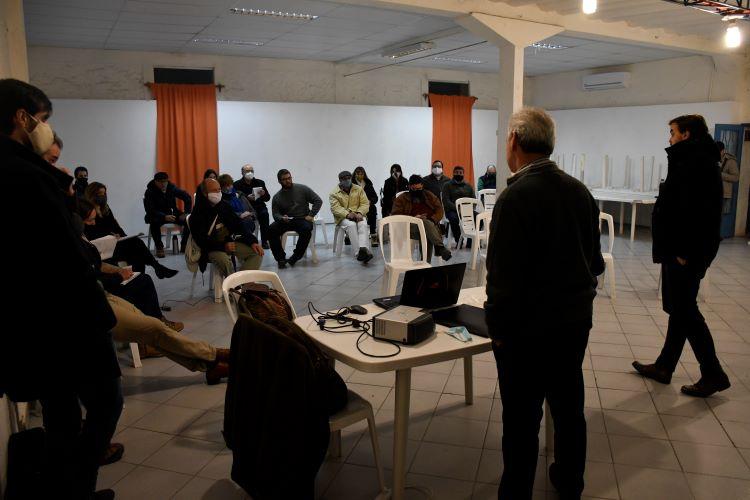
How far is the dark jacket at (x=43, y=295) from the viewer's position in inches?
62.7

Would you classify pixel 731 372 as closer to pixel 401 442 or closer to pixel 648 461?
pixel 648 461

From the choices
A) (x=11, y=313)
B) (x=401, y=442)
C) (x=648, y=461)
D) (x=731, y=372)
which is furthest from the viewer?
(x=731, y=372)

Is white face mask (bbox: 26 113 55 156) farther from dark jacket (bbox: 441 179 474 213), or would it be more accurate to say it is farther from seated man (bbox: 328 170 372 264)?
dark jacket (bbox: 441 179 474 213)

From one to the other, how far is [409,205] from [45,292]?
5.14 metres

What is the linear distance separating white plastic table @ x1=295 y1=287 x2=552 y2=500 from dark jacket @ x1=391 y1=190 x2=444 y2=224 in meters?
4.31

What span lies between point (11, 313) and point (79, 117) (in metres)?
A: 7.39

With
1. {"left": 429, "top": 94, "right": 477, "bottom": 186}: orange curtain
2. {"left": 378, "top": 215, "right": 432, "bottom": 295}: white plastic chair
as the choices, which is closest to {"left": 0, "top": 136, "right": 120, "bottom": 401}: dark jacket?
{"left": 378, "top": 215, "right": 432, "bottom": 295}: white plastic chair

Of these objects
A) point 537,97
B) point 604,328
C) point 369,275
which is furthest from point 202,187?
point 537,97

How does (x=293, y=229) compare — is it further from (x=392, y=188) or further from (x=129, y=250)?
(x=129, y=250)

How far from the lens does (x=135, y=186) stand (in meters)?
8.52

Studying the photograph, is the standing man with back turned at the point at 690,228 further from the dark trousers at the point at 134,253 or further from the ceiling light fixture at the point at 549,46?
the ceiling light fixture at the point at 549,46

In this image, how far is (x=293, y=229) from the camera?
7070mm

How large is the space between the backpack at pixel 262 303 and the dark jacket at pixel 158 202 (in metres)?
5.51

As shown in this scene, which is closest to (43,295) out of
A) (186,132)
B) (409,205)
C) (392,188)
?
(409,205)
